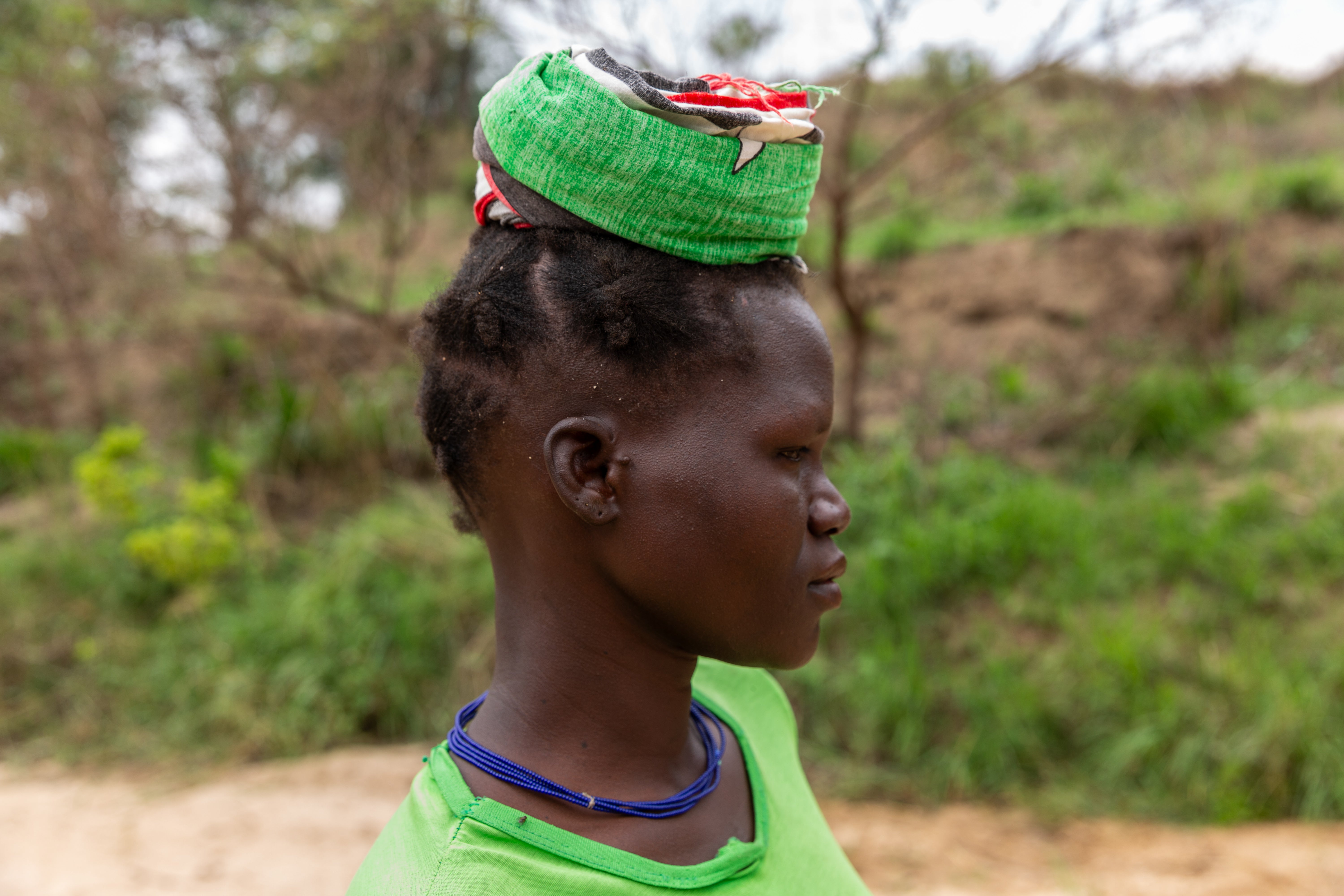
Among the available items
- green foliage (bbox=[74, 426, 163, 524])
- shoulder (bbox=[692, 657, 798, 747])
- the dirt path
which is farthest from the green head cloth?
green foliage (bbox=[74, 426, 163, 524])

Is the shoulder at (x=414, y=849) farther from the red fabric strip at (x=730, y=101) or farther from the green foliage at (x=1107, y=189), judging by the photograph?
the green foliage at (x=1107, y=189)

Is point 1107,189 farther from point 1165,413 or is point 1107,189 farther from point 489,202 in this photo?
point 489,202

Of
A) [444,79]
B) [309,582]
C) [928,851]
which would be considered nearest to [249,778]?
[309,582]

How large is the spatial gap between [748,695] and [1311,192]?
25.6ft

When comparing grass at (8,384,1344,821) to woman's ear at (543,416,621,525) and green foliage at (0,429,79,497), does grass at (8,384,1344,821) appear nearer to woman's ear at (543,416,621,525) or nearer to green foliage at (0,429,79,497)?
green foliage at (0,429,79,497)

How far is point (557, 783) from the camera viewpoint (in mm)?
1227

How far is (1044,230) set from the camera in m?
8.00

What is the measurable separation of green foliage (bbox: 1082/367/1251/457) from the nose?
196 inches

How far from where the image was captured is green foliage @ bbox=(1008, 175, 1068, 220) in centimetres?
862

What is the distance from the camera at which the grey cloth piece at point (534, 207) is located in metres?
1.20

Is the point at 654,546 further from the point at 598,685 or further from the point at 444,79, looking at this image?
the point at 444,79

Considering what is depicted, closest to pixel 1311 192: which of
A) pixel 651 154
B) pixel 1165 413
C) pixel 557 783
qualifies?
pixel 1165 413

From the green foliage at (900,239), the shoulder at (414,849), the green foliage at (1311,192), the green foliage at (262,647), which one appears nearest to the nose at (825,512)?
the shoulder at (414,849)

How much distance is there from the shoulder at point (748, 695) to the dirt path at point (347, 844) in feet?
7.91
